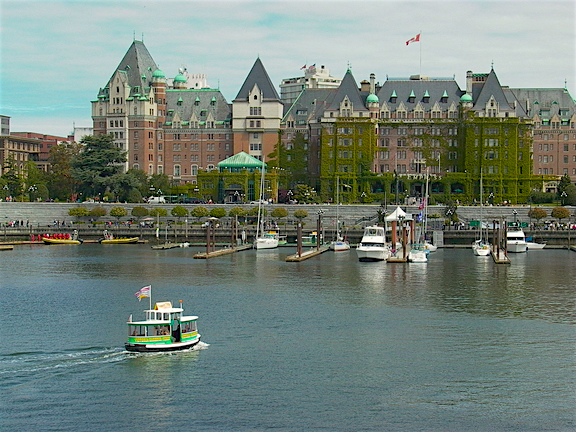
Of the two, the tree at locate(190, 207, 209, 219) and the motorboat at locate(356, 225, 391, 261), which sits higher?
the tree at locate(190, 207, 209, 219)

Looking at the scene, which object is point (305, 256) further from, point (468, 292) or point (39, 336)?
point (39, 336)

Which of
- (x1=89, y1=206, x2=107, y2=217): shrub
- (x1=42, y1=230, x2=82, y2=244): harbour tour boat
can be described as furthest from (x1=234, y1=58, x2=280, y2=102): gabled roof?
(x1=42, y1=230, x2=82, y2=244): harbour tour boat

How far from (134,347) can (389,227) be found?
9600cm

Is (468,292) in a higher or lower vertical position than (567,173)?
lower

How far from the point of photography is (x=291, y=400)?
46.2 metres

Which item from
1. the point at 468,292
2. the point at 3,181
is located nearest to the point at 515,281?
the point at 468,292

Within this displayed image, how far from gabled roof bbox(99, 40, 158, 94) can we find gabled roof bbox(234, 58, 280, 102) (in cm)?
1907

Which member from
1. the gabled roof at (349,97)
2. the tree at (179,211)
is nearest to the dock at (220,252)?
the tree at (179,211)

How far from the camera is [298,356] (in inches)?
2156

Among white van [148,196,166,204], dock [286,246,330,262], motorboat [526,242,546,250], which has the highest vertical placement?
white van [148,196,166,204]

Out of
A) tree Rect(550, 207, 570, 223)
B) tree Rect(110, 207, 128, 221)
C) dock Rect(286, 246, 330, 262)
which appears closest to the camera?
dock Rect(286, 246, 330, 262)

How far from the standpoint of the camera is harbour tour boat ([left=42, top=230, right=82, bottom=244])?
466 ft

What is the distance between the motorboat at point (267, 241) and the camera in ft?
432

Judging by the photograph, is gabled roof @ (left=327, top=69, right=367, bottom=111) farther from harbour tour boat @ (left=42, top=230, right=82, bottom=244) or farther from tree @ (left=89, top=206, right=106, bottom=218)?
harbour tour boat @ (left=42, top=230, right=82, bottom=244)
